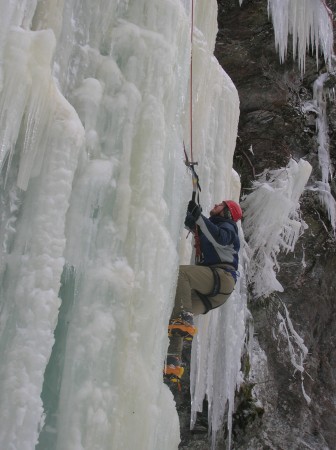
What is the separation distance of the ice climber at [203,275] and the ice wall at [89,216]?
471 mm

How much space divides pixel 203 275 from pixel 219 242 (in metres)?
0.29

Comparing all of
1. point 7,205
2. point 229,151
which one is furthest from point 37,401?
point 229,151

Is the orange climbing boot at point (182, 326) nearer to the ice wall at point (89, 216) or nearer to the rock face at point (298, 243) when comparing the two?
the ice wall at point (89, 216)

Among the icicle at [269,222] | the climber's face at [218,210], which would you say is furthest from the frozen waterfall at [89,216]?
the icicle at [269,222]

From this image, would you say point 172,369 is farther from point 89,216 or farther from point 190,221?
point 89,216

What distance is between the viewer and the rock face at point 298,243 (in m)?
6.66

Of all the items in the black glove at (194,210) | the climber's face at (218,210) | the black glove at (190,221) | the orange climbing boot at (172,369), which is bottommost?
the orange climbing boot at (172,369)

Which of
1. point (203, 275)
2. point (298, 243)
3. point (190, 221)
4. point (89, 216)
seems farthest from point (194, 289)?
point (298, 243)

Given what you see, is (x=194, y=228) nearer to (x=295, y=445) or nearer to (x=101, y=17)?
(x=101, y=17)

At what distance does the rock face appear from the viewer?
6.66 meters

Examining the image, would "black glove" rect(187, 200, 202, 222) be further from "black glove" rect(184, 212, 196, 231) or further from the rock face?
the rock face

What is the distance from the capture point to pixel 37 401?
89.6 inches

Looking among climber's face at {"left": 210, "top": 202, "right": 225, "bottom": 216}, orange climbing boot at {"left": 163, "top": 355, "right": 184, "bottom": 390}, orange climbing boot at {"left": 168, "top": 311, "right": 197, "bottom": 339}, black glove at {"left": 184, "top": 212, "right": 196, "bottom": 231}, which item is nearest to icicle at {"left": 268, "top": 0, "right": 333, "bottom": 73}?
climber's face at {"left": 210, "top": 202, "right": 225, "bottom": 216}

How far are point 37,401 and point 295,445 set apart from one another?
4.99m
